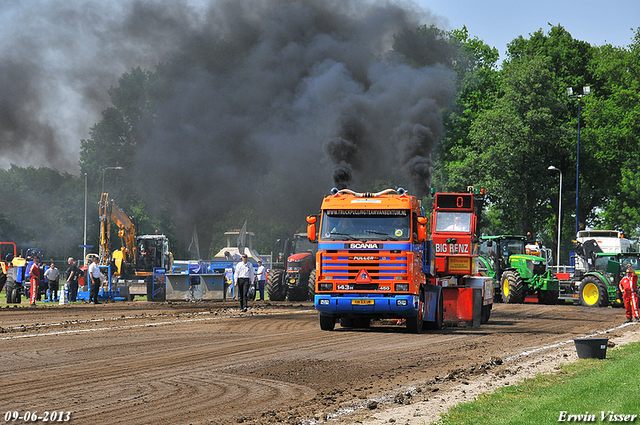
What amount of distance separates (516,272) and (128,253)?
19.3 meters

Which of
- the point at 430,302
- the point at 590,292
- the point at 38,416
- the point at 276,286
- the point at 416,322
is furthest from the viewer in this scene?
Answer: the point at 276,286

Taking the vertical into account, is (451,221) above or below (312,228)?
above

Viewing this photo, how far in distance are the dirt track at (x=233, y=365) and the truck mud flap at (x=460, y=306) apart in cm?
46

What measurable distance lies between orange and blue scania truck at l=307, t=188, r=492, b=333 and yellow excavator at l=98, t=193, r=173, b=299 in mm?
19754

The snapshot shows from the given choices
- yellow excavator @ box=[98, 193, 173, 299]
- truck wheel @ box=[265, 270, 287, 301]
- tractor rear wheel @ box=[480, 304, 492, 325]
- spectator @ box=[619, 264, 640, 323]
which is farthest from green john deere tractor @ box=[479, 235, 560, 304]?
yellow excavator @ box=[98, 193, 173, 299]

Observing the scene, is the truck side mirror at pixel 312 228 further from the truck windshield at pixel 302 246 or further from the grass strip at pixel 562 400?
the truck windshield at pixel 302 246

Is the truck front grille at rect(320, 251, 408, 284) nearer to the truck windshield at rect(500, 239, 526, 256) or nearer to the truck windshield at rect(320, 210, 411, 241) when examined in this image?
the truck windshield at rect(320, 210, 411, 241)

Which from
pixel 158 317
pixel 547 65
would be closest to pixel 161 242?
pixel 158 317

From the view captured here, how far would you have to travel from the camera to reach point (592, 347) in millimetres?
13500

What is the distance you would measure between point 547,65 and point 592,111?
502 centimetres

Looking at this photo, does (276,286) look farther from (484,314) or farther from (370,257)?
(370,257)

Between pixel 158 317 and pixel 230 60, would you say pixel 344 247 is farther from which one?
pixel 230 60

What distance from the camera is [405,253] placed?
18.2 m

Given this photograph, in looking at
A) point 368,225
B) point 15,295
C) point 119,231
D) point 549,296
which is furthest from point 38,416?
point 119,231
